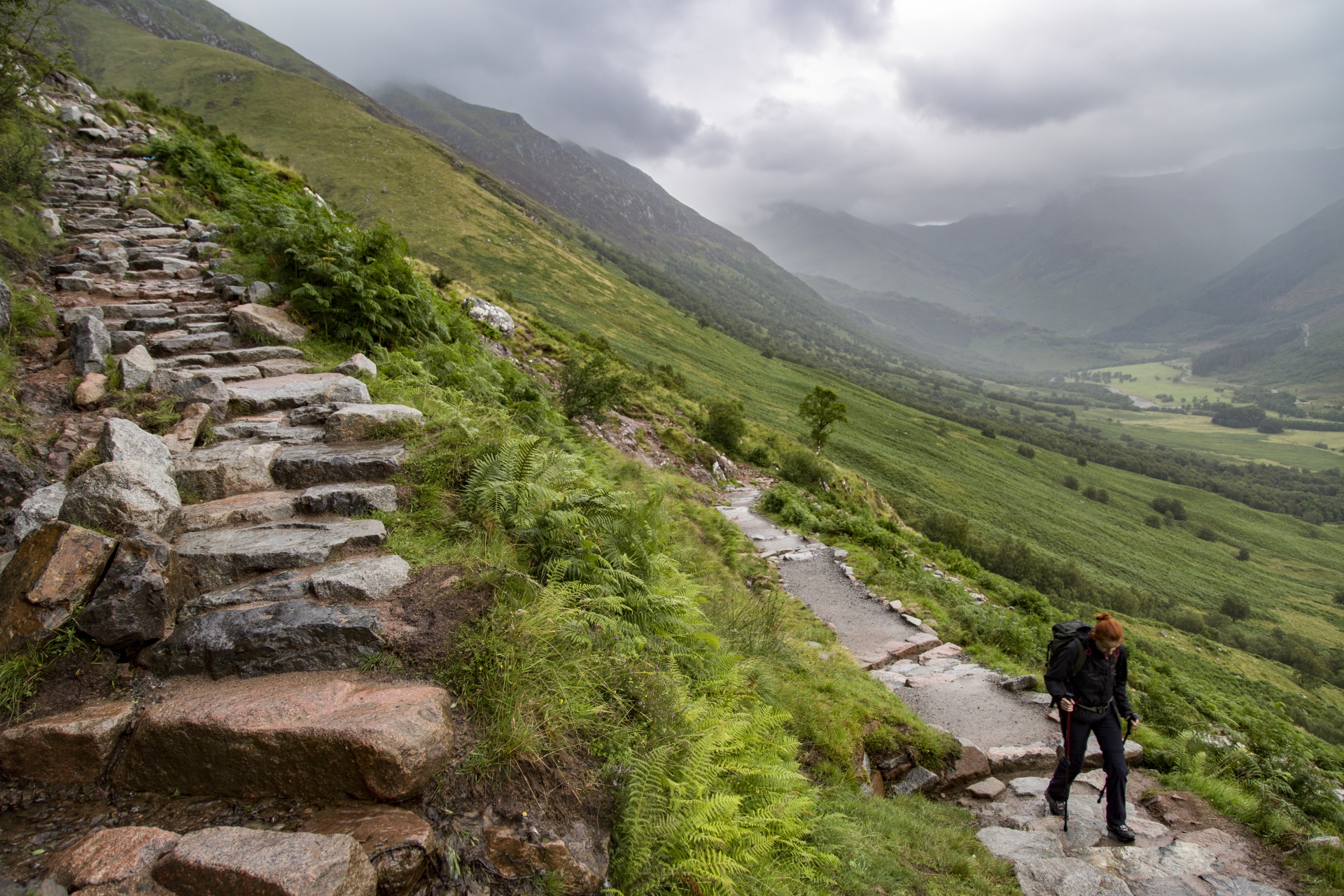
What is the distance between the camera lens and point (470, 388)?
11.1 m

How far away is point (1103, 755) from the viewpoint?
6.86m

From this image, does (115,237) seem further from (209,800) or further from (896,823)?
(896,823)

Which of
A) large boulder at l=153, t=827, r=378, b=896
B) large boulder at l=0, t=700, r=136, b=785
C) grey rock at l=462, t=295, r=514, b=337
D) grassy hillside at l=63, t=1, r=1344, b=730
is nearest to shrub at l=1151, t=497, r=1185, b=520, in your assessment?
grassy hillside at l=63, t=1, r=1344, b=730

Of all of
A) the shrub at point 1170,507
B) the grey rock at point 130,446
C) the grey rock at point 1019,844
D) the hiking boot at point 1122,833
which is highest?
the shrub at point 1170,507

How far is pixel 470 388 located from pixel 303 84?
13102cm

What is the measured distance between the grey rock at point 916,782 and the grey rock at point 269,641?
6.72 metres

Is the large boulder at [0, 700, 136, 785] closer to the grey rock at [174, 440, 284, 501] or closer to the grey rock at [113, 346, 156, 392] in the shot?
the grey rock at [174, 440, 284, 501]

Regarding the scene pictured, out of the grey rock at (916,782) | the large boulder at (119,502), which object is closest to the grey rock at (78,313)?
the large boulder at (119,502)

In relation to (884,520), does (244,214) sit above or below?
above

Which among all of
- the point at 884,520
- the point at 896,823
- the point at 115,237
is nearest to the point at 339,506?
the point at 896,823

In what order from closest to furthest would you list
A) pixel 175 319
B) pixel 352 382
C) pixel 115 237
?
pixel 352 382, pixel 175 319, pixel 115 237

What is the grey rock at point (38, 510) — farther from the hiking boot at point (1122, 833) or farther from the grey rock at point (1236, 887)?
the grey rock at point (1236, 887)

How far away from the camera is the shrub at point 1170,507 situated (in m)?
104

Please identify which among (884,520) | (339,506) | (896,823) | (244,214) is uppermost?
(244,214)
